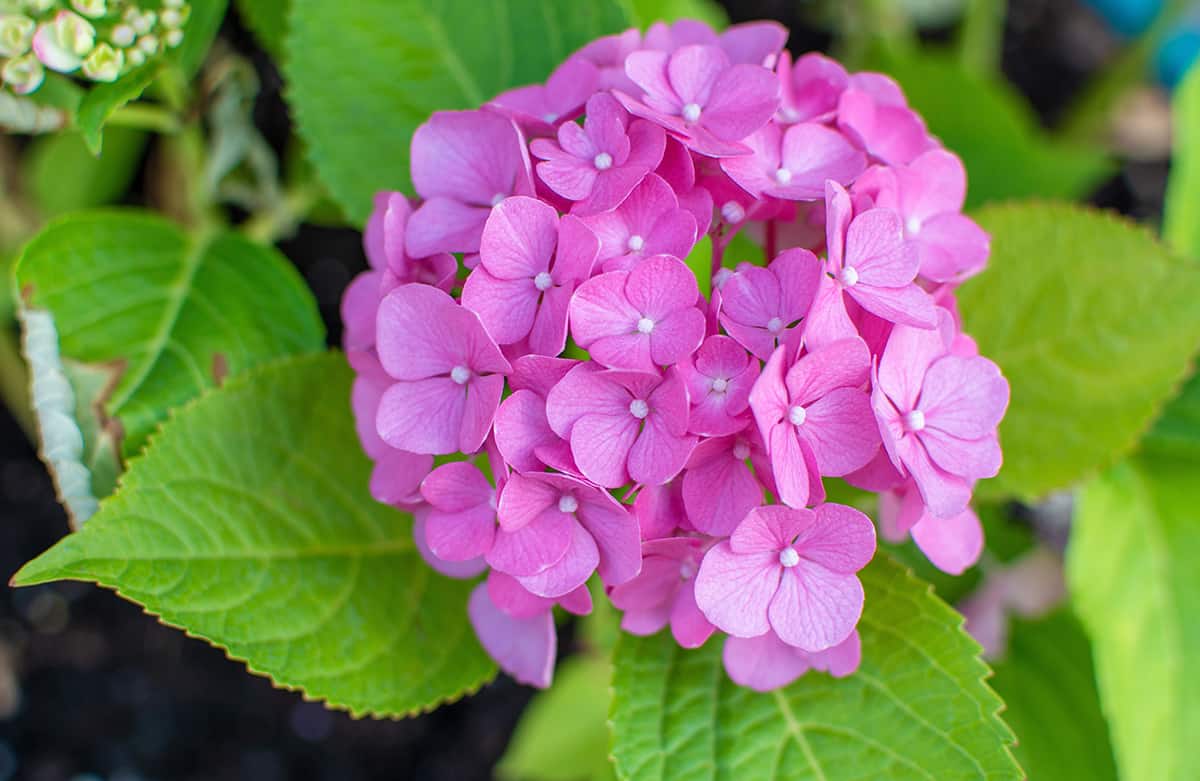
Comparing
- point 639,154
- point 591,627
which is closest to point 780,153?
point 639,154

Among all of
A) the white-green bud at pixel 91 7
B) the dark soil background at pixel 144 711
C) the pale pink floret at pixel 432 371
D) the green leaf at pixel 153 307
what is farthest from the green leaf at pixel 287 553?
the dark soil background at pixel 144 711

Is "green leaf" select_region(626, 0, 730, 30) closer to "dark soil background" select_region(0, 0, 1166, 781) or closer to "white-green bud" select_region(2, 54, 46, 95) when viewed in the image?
"white-green bud" select_region(2, 54, 46, 95)

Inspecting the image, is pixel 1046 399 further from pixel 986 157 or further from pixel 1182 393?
pixel 986 157

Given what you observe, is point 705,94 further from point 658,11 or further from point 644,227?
point 658,11

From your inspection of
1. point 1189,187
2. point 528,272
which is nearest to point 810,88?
point 528,272

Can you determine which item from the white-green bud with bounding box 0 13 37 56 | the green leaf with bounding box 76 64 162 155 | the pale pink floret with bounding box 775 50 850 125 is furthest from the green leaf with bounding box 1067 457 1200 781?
the white-green bud with bounding box 0 13 37 56

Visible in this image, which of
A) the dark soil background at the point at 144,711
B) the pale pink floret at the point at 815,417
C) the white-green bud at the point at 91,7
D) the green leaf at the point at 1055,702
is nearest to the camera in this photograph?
the pale pink floret at the point at 815,417

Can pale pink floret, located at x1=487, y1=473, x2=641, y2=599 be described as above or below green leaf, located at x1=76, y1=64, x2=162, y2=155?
below

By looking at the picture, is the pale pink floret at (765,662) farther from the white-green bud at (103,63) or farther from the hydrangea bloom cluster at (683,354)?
the white-green bud at (103,63)
